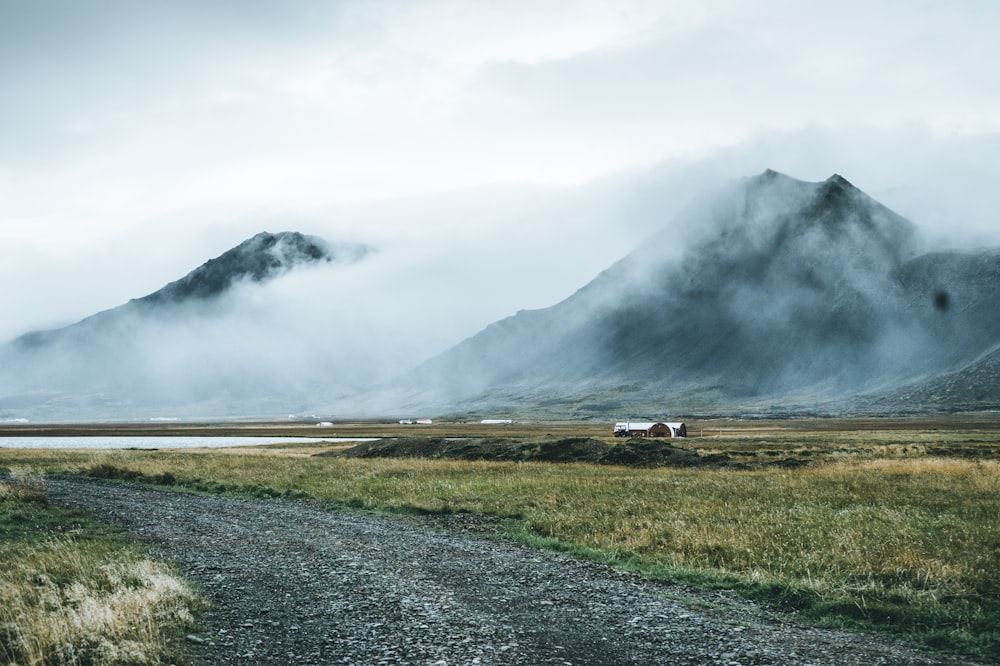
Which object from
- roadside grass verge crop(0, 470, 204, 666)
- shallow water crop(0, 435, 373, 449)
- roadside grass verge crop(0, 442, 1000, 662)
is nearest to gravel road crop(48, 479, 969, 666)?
roadside grass verge crop(0, 470, 204, 666)

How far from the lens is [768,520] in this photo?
82.7 feet

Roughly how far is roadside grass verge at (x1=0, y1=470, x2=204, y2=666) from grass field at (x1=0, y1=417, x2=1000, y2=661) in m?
11.0

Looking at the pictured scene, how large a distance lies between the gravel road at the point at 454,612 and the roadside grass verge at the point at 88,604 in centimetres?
71

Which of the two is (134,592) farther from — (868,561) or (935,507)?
(935,507)

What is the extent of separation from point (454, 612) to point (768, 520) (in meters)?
15.1

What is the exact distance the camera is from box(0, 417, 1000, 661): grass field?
15.2 meters

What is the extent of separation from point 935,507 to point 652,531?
13454mm

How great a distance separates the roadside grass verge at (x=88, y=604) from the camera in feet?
37.8

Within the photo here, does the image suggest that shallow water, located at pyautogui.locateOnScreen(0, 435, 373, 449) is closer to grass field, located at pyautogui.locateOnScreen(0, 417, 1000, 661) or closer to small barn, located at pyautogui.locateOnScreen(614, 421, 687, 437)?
small barn, located at pyautogui.locateOnScreen(614, 421, 687, 437)

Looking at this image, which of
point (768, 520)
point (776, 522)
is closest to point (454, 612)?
point (776, 522)

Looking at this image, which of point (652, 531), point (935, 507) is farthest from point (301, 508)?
point (935, 507)

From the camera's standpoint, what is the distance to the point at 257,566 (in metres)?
18.9

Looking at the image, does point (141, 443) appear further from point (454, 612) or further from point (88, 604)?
point (454, 612)

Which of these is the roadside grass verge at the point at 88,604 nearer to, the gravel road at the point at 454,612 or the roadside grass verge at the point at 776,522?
the gravel road at the point at 454,612
